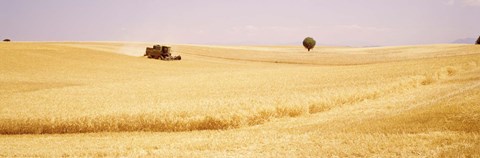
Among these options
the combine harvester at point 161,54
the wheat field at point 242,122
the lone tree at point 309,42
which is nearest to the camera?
the wheat field at point 242,122

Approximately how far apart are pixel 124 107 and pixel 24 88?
35.5 ft

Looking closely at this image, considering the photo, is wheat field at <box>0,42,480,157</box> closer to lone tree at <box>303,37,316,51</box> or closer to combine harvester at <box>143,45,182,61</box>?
combine harvester at <box>143,45,182,61</box>

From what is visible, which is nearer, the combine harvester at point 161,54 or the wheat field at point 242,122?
the wheat field at point 242,122

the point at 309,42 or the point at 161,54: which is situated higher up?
the point at 161,54

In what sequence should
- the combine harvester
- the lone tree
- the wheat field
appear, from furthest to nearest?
the lone tree
the combine harvester
the wheat field

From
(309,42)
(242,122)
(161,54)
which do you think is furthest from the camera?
(309,42)

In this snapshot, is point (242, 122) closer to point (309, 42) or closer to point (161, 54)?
point (161, 54)

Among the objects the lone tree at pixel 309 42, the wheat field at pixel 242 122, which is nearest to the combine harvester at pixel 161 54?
the wheat field at pixel 242 122

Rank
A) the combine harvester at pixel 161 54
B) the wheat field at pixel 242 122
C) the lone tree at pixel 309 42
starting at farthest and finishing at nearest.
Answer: the lone tree at pixel 309 42
the combine harvester at pixel 161 54
the wheat field at pixel 242 122

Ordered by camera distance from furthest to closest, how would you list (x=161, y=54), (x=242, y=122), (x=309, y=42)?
(x=309, y=42) → (x=161, y=54) → (x=242, y=122)

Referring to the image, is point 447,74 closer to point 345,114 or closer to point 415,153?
point 345,114

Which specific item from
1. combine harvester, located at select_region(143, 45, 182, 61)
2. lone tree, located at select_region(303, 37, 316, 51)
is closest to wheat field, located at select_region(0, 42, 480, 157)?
combine harvester, located at select_region(143, 45, 182, 61)

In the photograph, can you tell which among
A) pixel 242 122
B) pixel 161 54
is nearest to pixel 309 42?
pixel 161 54

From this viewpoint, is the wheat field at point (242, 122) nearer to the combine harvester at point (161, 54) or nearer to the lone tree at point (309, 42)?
the combine harvester at point (161, 54)
